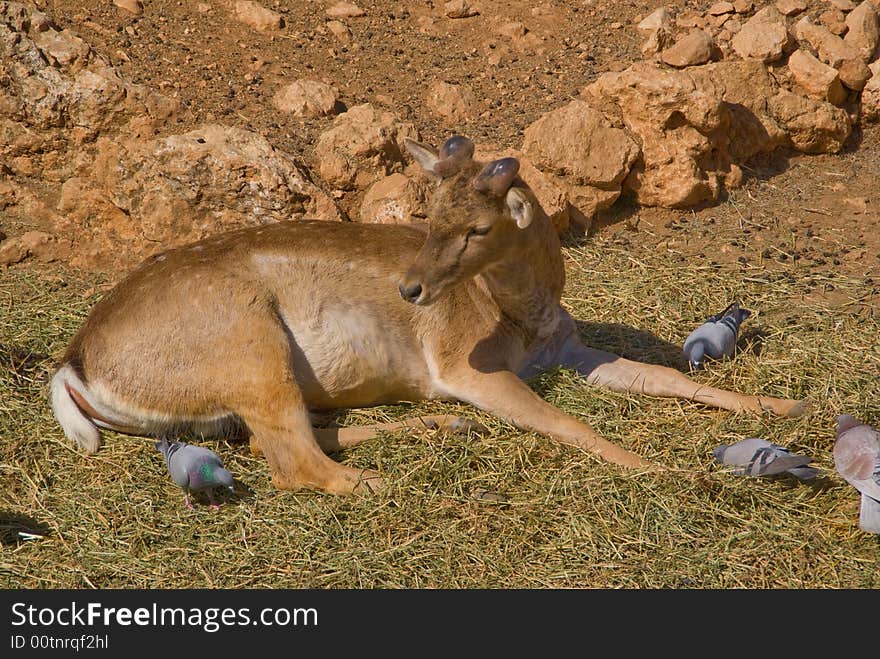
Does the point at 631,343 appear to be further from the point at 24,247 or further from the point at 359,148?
the point at 24,247

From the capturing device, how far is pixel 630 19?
10320 millimetres

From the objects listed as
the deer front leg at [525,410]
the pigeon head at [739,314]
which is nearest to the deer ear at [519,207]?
the deer front leg at [525,410]

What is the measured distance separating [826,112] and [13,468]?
7243 millimetres

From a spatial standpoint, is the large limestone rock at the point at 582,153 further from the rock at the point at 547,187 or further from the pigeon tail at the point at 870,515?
the pigeon tail at the point at 870,515

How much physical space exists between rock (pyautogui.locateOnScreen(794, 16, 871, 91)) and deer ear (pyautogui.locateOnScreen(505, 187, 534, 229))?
5226 millimetres

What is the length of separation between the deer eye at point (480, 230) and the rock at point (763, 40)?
15.9 ft

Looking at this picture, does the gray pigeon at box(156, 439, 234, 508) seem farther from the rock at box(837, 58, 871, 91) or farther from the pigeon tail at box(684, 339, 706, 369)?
the rock at box(837, 58, 871, 91)

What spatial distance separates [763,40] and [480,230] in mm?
4986

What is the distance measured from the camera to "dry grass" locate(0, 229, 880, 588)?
4824 millimetres

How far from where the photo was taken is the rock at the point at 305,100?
898cm

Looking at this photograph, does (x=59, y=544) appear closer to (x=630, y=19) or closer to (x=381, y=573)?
(x=381, y=573)

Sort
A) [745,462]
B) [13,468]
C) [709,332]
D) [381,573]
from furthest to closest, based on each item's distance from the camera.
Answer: [709,332] < [13,468] < [745,462] < [381,573]

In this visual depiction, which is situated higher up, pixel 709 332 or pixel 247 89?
pixel 247 89

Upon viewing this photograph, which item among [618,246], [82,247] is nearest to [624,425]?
[618,246]
